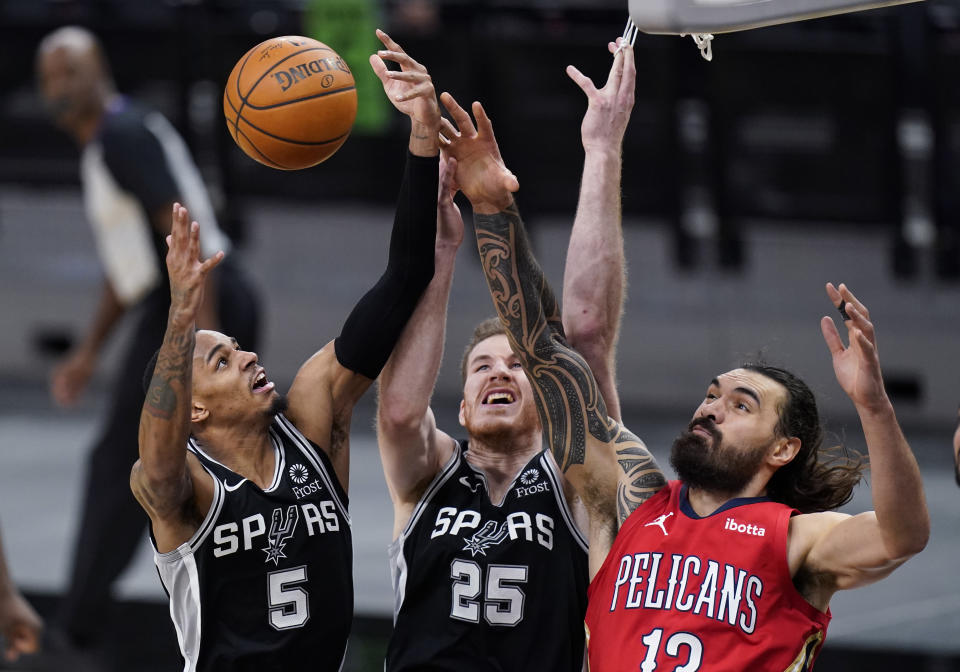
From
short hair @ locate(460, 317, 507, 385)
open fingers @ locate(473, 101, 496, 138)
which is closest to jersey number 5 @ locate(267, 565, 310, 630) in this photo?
short hair @ locate(460, 317, 507, 385)

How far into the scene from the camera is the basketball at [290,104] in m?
4.86

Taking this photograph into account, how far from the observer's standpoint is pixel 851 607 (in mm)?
7926

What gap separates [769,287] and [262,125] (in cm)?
707

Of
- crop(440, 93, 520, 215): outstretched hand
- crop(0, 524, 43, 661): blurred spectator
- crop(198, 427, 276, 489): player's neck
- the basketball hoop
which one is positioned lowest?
crop(0, 524, 43, 661): blurred spectator

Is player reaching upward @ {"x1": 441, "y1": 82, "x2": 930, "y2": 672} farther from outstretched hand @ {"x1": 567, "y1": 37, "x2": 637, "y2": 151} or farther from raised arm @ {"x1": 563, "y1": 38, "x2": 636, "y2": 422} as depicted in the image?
outstretched hand @ {"x1": 567, "y1": 37, "x2": 637, "y2": 151}

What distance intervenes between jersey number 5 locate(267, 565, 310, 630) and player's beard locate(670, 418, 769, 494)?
3.74 ft

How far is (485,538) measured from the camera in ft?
15.6

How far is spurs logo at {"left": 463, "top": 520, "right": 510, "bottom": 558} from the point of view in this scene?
472cm

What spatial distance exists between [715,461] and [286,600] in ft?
4.25

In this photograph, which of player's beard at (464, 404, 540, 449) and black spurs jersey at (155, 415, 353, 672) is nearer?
black spurs jersey at (155, 415, 353, 672)

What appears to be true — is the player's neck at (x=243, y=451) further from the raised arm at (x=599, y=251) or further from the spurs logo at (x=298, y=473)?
the raised arm at (x=599, y=251)

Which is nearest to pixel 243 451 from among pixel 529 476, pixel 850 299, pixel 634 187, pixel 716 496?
pixel 529 476

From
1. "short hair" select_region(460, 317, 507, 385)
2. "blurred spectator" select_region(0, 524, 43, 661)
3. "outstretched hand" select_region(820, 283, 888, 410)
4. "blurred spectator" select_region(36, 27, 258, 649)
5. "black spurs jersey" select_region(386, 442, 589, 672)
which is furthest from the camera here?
"blurred spectator" select_region(36, 27, 258, 649)

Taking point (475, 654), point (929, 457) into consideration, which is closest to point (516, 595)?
point (475, 654)
